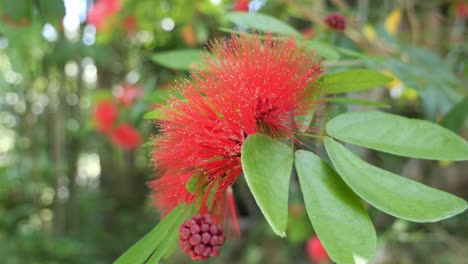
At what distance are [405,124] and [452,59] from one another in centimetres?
102

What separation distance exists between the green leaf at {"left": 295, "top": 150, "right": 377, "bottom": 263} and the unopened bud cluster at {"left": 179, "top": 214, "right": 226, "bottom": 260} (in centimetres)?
15

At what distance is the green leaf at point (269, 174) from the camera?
0.48 metres

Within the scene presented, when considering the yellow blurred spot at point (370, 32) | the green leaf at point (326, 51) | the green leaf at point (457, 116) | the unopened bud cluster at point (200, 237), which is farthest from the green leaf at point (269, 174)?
the yellow blurred spot at point (370, 32)

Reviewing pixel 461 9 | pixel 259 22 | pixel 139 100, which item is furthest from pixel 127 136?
pixel 259 22

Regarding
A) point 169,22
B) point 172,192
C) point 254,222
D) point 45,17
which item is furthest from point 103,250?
point 172,192

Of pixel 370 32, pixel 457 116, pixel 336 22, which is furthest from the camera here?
pixel 370 32

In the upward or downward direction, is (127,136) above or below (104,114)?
below

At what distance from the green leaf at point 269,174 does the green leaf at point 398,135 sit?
0.10 meters

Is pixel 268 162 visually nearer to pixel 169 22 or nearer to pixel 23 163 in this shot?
pixel 169 22

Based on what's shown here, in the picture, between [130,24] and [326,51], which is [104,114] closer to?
[130,24]

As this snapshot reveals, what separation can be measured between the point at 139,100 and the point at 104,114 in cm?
50

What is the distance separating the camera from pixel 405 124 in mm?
641

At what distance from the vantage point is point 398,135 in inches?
24.7

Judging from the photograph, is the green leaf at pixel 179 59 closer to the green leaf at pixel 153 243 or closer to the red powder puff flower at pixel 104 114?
the green leaf at pixel 153 243
